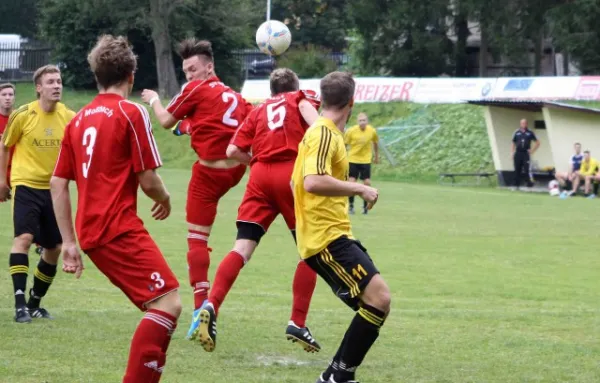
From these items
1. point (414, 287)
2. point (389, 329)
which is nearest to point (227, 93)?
point (389, 329)

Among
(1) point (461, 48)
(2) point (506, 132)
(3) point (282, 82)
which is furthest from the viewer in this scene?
(1) point (461, 48)

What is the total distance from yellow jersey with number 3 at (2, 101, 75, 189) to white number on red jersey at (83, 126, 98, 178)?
360 centimetres

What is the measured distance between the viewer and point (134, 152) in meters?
5.62

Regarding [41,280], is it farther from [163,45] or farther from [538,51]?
[538,51]

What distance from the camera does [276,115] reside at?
8.28 m

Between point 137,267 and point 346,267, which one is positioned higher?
point 137,267

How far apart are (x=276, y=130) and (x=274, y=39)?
540 centimetres

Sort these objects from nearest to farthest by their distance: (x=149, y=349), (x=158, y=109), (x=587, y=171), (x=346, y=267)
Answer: (x=149, y=349) < (x=346, y=267) < (x=158, y=109) < (x=587, y=171)

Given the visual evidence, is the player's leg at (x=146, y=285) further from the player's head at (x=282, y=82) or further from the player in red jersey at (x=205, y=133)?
the player's head at (x=282, y=82)

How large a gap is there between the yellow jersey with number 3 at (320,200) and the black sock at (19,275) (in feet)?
11.0

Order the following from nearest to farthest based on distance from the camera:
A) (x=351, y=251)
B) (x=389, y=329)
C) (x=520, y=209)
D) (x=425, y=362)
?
(x=351, y=251)
(x=425, y=362)
(x=389, y=329)
(x=520, y=209)

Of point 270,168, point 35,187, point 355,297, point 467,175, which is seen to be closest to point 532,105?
point 467,175

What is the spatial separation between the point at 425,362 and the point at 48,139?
3.78 meters

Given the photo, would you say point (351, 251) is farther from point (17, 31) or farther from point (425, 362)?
point (17, 31)
